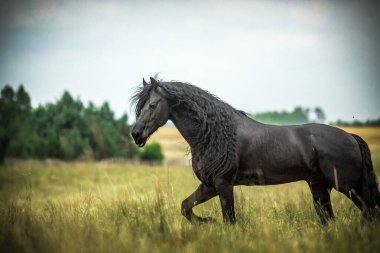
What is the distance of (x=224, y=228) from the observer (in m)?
5.05

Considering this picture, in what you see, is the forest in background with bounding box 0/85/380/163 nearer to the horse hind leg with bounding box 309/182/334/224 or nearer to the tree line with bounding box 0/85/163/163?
the tree line with bounding box 0/85/163/163

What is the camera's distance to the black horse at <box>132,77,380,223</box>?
18.3 ft

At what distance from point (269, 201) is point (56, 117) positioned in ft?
155

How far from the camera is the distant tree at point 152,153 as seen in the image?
61000 mm

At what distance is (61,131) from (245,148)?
47293 millimetres

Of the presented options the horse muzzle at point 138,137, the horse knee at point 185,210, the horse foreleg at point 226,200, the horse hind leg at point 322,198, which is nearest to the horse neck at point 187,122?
the horse muzzle at point 138,137

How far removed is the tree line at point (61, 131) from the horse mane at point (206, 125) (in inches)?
1327

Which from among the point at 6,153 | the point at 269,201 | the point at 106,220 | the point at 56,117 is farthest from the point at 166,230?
the point at 56,117

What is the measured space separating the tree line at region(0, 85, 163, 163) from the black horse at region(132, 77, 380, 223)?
3373cm

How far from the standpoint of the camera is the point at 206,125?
18.7 ft

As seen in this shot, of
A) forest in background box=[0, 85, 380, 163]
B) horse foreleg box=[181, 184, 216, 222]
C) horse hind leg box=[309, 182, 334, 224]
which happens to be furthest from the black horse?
forest in background box=[0, 85, 380, 163]

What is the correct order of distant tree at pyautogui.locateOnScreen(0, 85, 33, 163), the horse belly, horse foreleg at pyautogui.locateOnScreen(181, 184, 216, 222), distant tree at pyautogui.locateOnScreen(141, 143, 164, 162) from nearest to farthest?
horse foreleg at pyautogui.locateOnScreen(181, 184, 216, 222)
the horse belly
distant tree at pyautogui.locateOnScreen(0, 85, 33, 163)
distant tree at pyautogui.locateOnScreen(141, 143, 164, 162)

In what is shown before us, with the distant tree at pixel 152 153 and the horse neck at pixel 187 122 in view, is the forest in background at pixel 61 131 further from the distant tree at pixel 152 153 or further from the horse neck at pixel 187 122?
the horse neck at pixel 187 122

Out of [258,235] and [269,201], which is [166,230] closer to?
[258,235]
